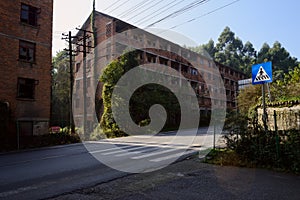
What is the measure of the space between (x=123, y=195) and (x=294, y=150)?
4.60 metres

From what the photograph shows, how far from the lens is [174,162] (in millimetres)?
8312

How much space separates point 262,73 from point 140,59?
2727 cm

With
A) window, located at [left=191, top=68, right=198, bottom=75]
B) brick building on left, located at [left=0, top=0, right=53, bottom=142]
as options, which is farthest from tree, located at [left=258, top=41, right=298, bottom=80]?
brick building on left, located at [left=0, top=0, right=53, bottom=142]

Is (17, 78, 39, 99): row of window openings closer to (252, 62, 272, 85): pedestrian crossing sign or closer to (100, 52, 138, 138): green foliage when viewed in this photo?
(100, 52, 138, 138): green foliage

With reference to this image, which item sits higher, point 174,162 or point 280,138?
point 280,138

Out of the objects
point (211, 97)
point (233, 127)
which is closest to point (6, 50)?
point (233, 127)

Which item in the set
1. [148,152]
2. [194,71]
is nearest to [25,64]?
[148,152]

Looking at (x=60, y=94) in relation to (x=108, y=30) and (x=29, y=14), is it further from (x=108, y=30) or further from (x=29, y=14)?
(x=29, y=14)

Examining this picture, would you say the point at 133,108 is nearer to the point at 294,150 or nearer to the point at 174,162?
the point at 174,162

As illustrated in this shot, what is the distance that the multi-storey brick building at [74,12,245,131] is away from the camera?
32.5m

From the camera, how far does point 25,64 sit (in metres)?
18.6

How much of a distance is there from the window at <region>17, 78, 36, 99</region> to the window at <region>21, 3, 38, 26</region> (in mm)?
4720

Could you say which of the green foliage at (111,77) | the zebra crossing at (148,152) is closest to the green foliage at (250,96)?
the green foliage at (111,77)

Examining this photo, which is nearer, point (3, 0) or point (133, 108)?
point (3, 0)
